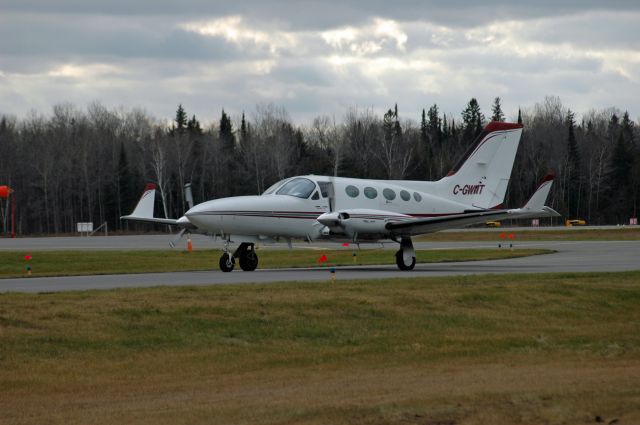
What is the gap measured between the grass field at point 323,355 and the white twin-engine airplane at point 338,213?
7603 mm

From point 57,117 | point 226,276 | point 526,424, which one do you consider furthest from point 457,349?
point 57,117

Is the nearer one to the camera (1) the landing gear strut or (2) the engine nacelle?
(2) the engine nacelle

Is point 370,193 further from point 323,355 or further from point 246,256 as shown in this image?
point 323,355

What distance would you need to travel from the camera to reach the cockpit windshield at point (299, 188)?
31.6 m

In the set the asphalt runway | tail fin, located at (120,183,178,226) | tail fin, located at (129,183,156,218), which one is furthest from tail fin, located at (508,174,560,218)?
tail fin, located at (129,183,156,218)

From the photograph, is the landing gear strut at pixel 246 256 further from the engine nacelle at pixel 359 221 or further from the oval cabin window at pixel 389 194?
the oval cabin window at pixel 389 194

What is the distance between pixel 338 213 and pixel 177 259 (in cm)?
1405

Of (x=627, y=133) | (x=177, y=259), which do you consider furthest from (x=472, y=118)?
(x=177, y=259)

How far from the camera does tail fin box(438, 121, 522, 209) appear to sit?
115ft

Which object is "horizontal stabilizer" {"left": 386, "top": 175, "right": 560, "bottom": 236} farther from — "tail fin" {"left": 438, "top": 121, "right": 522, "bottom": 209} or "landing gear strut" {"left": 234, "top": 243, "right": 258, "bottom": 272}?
"landing gear strut" {"left": 234, "top": 243, "right": 258, "bottom": 272}

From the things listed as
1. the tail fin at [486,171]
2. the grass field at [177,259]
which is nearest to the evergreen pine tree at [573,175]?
the grass field at [177,259]

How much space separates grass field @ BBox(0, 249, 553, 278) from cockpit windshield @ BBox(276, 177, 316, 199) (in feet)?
19.0

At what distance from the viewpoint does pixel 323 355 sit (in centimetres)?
1562

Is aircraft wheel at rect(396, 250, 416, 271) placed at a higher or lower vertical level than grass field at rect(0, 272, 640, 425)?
higher
